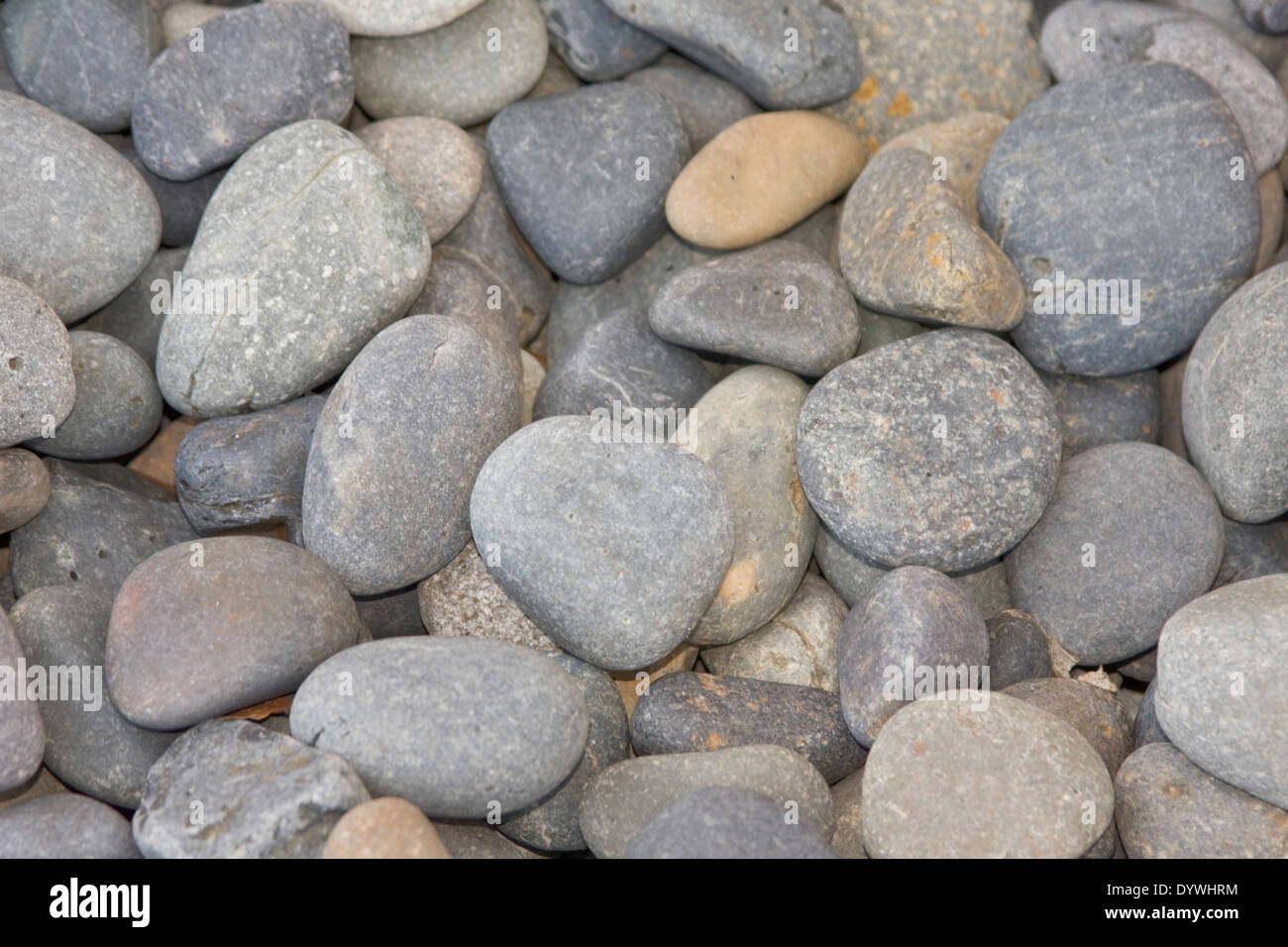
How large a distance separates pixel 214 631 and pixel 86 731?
40 cm

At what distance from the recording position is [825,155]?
3.38 m

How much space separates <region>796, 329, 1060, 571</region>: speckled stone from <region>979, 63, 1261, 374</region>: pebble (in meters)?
0.33

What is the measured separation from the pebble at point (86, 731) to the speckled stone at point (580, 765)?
0.84 m

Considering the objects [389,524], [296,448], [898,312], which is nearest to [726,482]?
[898,312]

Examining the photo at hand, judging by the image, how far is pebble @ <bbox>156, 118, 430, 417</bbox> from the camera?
294cm

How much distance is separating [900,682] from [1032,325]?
44.6 inches

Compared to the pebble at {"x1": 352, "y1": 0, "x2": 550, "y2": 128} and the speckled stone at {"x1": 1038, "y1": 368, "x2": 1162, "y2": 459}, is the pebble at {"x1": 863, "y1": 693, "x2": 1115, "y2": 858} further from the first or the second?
the pebble at {"x1": 352, "y1": 0, "x2": 550, "y2": 128}

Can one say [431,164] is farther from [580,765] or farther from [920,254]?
[580,765]

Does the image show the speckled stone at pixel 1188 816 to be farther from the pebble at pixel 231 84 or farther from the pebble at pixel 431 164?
the pebble at pixel 231 84

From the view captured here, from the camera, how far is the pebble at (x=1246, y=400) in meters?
2.81

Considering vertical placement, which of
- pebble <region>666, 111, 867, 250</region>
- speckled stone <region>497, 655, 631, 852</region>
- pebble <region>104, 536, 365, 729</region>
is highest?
pebble <region>666, 111, 867, 250</region>

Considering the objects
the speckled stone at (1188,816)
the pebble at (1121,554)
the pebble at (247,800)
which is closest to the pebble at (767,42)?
the pebble at (1121,554)

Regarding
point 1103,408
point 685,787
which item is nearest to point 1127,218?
point 1103,408

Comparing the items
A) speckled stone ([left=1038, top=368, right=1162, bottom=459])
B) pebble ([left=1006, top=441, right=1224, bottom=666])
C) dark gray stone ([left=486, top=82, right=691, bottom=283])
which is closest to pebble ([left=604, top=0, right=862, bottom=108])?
dark gray stone ([left=486, top=82, right=691, bottom=283])
